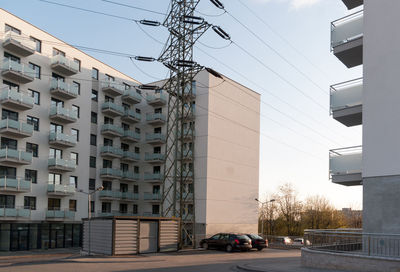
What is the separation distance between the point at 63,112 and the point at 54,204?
9341mm

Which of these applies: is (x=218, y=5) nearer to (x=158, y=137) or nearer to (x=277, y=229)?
(x=158, y=137)

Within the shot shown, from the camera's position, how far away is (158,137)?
54531 millimetres

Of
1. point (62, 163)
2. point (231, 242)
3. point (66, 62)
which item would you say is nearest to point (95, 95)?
point (66, 62)

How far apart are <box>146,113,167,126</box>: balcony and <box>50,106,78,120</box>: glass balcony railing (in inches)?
481

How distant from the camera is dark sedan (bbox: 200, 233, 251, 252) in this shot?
109 ft

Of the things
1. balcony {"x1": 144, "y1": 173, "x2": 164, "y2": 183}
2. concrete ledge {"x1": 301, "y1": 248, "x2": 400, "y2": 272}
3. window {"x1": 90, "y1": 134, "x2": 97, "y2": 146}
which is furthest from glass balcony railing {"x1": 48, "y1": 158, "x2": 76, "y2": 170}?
concrete ledge {"x1": 301, "y1": 248, "x2": 400, "y2": 272}

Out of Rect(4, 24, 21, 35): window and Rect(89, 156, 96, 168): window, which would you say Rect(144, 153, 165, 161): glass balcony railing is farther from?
Rect(4, 24, 21, 35): window

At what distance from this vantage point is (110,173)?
5003 cm

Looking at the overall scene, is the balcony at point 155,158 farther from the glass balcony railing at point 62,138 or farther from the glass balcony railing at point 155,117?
the glass balcony railing at point 62,138

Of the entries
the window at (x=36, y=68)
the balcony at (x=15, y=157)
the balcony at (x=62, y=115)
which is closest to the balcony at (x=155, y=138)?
the balcony at (x=62, y=115)

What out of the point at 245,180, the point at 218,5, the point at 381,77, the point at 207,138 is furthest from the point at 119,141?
the point at 381,77

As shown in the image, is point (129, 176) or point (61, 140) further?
point (129, 176)

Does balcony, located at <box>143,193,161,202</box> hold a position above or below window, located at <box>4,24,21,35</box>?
below

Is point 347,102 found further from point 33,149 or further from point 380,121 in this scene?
point 33,149
